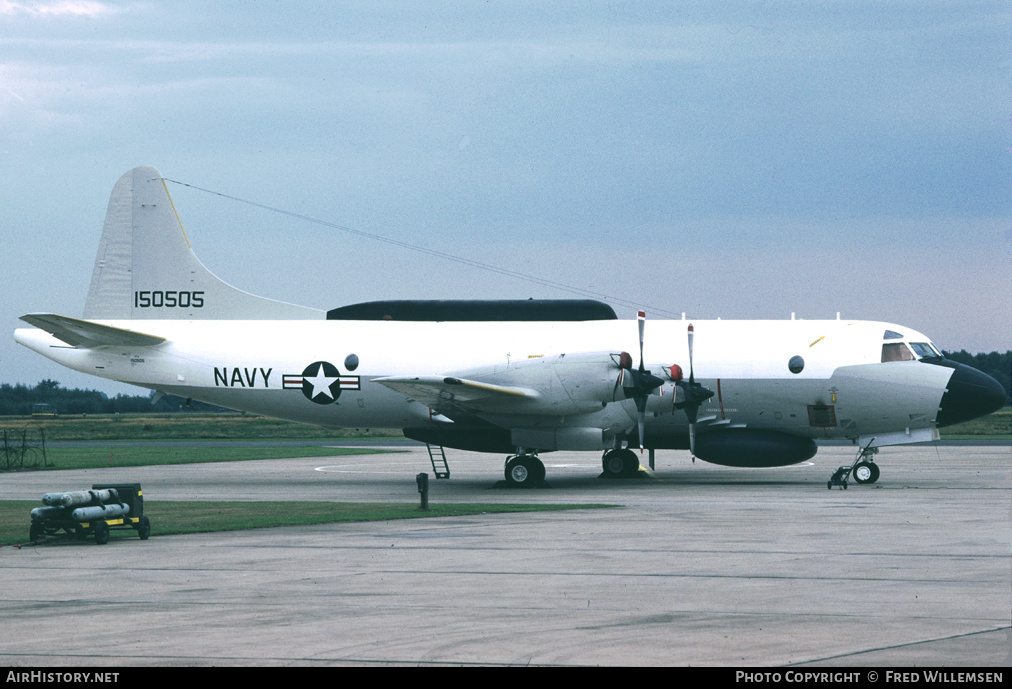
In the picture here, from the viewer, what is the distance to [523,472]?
30.6m

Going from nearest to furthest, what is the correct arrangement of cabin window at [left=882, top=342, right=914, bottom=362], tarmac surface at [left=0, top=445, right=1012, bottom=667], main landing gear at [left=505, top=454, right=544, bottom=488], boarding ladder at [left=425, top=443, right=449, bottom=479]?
1. tarmac surface at [left=0, top=445, right=1012, bottom=667]
2. main landing gear at [left=505, top=454, right=544, bottom=488]
3. cabin window at [left=882, top=342, right=914, bottom=362]
4. boarding ladder at [left=425, top=443, right=449, bottom=479]

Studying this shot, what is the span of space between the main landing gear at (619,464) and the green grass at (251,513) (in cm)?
874

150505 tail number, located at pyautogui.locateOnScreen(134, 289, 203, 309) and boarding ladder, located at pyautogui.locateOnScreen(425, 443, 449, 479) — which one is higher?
150505 tail number, located at pyautogui.locateOnScreen(134, 289, 203, 309)

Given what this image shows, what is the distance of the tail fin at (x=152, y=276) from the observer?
35250 mm

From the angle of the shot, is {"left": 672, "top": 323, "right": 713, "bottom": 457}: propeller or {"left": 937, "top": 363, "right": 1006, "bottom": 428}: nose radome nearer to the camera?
A: {"left": 672, "top": 323, "right": 713, "bottom": 457}: propeller

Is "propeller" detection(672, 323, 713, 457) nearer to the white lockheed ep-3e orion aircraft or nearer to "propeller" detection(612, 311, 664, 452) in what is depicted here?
the white lockheed ep-3e orion aircraft

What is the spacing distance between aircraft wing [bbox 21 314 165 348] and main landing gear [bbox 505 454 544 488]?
1154 cm

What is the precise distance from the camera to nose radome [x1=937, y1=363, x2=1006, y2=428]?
3039 cm

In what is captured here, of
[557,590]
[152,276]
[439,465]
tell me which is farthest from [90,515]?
[439,465]

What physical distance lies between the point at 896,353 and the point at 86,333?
76.2 feet

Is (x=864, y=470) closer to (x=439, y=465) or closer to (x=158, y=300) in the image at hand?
(x=439, y=465)

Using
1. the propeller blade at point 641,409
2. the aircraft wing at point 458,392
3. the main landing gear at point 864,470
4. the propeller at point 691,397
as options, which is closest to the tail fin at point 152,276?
the aircraft wing at point 458,392

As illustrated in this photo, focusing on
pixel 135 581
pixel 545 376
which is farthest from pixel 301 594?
pixel 545 376

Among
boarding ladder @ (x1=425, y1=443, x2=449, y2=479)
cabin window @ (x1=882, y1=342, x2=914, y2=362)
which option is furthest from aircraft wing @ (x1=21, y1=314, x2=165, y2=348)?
cabin window @ (x1=882, y1=342, x2=914, y2=362)
